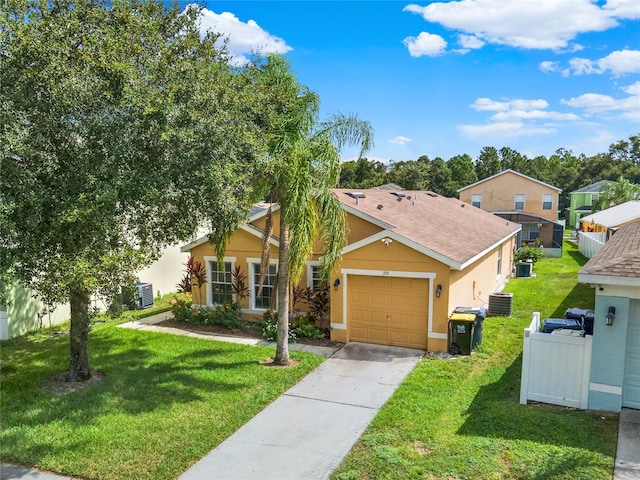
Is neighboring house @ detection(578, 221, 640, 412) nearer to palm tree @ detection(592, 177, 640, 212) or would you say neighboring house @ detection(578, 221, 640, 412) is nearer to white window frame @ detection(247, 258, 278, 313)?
white window frame @ detection(247, 258, 278, 313)

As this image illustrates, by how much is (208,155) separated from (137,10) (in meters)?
3.08

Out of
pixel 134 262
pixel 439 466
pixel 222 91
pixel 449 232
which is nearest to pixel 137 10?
pixel 222 91

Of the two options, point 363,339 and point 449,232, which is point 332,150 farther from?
point 449,232

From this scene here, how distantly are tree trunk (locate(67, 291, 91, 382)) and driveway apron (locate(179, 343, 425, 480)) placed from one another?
413 cm

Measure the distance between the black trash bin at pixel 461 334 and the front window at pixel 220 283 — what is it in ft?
24.5

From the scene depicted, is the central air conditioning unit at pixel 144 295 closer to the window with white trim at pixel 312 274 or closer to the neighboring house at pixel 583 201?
the window with white trim at pixel 312 274

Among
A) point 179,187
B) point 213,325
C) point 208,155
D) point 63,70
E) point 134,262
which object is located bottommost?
point 213,325

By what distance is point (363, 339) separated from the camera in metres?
13.4

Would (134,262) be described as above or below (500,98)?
below

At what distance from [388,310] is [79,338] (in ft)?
25.6

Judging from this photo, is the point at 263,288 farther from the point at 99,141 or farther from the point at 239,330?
the point at 99,141

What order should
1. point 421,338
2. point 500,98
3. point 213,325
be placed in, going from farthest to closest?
point 500,98 → point 213,325 → point 421,338

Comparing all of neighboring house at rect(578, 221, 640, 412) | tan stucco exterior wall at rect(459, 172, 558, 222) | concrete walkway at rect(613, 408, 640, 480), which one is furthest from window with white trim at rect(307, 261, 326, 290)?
tan stucco exterior wall at rect(459, 172, 558, 222)

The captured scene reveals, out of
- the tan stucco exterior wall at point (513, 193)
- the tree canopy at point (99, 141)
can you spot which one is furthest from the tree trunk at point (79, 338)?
the tan stucco exterior wall at point (513, 193)
